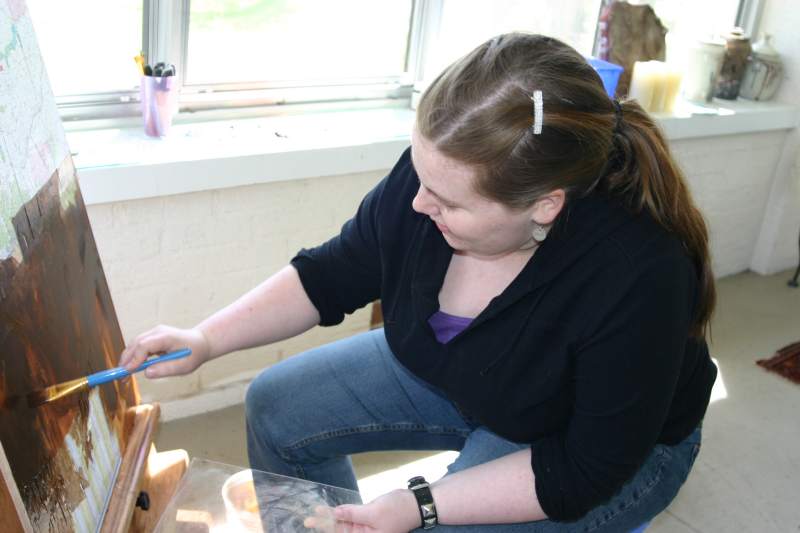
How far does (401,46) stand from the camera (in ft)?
7.84

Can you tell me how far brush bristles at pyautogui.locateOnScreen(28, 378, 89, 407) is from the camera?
905 mm

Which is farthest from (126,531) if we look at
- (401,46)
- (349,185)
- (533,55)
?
(401,46)

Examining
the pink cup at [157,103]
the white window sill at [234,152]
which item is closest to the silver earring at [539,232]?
the white window sill at [234,152]

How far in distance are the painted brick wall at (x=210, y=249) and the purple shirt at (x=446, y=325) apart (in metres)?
0.81

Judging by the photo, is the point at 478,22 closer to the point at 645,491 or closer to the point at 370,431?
the point at 370,431

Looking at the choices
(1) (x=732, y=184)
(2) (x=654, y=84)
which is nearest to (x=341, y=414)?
(2) (x=654, y=84)

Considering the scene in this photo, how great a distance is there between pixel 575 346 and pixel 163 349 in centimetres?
60

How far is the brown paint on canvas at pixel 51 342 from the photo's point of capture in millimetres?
856

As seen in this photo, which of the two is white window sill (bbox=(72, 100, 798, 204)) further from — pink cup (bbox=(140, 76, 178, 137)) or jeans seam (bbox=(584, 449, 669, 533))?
jeans seam (bbox=(584, 449, 669, 533))

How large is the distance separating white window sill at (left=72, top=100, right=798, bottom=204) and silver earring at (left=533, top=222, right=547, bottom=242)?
0.93 metres

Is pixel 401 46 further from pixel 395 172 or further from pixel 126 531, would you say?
pixel 126 531

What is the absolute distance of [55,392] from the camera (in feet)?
3.16

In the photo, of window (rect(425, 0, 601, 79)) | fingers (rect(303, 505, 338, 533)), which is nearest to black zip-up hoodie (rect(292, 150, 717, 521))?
fingers (rect(303, 505, 338, 533))

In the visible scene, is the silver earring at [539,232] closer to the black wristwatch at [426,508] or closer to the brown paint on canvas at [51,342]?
the black wristwatch at [426,508]
